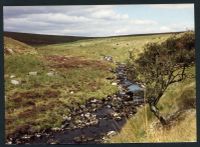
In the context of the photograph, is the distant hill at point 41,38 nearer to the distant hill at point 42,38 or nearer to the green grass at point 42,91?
the distant hill at point 42,38

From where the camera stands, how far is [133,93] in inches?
416

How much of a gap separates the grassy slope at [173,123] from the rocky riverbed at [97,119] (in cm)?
19

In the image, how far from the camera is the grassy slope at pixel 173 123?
1023cm

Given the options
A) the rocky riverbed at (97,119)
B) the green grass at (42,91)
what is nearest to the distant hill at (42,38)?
the green grass at (42,91)

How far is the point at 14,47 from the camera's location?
33.7 ft

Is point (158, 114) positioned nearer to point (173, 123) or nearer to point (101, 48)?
point (173, 123)

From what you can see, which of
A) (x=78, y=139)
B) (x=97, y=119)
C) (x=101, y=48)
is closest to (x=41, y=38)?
(x=101, y=48)

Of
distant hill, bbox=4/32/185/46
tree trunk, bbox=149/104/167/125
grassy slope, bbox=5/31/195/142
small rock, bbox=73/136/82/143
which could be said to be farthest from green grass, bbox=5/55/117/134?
tree trunk, bbox=149/104/167/125

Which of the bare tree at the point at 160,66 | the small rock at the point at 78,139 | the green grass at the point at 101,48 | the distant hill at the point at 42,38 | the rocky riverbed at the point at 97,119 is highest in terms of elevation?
the distant hill at the point at 42,38

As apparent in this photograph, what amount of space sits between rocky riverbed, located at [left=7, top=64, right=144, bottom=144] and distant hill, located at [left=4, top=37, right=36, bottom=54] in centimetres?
170

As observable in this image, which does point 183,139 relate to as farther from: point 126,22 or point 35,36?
point 35,36

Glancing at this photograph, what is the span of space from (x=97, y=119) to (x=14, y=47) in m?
2.40

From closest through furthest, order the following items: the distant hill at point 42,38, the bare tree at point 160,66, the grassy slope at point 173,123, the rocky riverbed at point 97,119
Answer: the rocky riverbed at point 97,119 → the grassy slope at point 173,123 → the distant hill at point 42,38 → the bare tree at point 160,66

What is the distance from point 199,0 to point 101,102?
3.09 metres
